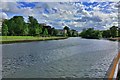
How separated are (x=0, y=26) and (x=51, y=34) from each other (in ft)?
85.1

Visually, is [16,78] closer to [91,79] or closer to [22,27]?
[91,79]

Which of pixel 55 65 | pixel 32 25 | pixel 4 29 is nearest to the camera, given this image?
pixel 55 65

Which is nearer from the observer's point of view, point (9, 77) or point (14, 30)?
point (9, 77)

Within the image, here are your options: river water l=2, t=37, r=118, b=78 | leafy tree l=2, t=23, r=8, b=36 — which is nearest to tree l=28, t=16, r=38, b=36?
leafy tree l=2, t=23, r=8, b=36

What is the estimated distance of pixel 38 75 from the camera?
986 centimetres

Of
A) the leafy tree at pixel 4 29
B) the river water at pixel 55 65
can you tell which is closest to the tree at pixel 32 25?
the leafy tree at pixel 4 29

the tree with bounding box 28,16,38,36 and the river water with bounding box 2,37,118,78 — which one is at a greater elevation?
the tree with bounding box 28,16,38,36

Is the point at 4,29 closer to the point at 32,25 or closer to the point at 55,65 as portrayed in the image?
the point at 32,25

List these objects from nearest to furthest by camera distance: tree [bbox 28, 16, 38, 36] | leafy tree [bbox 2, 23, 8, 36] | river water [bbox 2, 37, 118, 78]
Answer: river water [bbox 2, 37, 118, 78] → leafy tree [bbox 2, 23, 8, 36] → tree [bbox 28, 16, 38, 36]

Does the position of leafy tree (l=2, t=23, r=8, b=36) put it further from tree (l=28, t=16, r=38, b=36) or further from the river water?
the river water

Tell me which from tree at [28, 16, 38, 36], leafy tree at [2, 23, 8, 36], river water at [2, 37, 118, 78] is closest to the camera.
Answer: river water at [2, 37, 118, 78]

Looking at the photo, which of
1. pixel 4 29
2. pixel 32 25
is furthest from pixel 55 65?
pixel 32 25

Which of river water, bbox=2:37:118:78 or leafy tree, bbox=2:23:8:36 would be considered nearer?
river water, bbox=2:37:118:78

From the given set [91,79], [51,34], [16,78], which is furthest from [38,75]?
[51,34]
